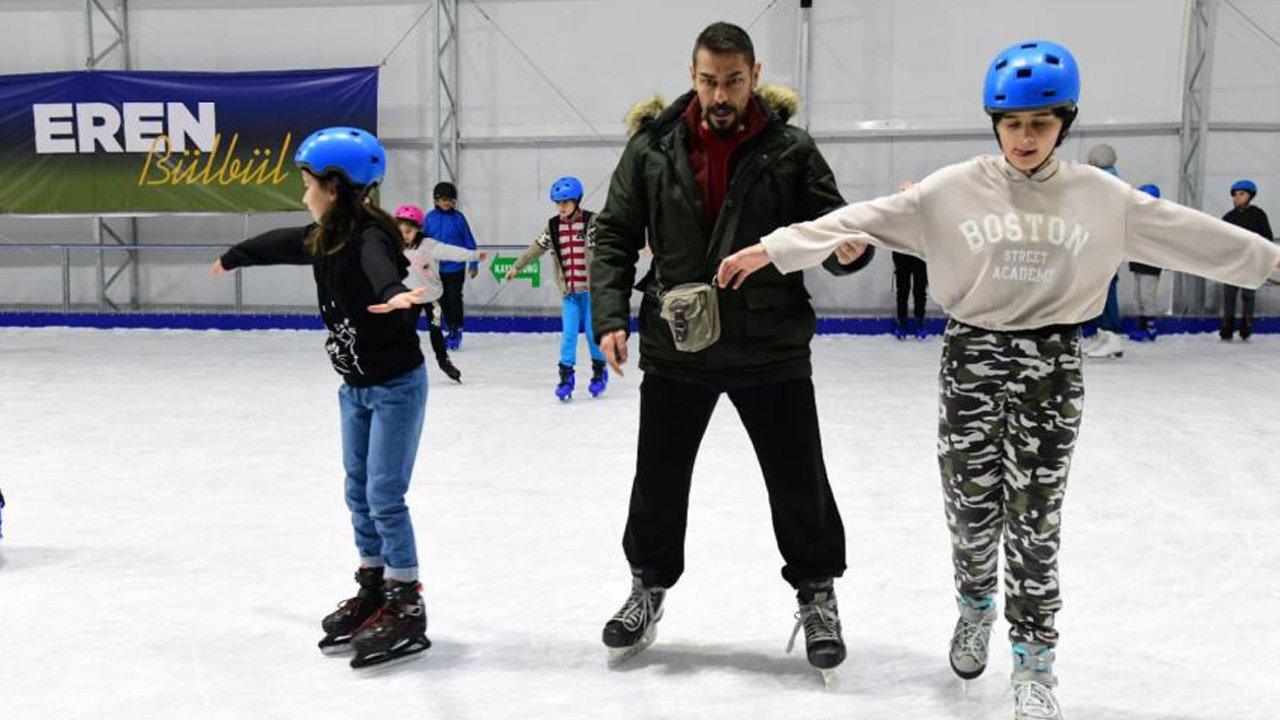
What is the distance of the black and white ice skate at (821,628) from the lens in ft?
9.05

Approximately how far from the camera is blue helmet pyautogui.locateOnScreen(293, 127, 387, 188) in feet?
9.30

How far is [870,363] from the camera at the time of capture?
28.9ft

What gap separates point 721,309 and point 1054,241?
792mm

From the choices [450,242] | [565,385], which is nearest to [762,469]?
[565,385]

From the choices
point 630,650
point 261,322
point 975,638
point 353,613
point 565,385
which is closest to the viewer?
point 975,638

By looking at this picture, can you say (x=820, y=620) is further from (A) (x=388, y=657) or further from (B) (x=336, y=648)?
(B) (x=336, y=648)

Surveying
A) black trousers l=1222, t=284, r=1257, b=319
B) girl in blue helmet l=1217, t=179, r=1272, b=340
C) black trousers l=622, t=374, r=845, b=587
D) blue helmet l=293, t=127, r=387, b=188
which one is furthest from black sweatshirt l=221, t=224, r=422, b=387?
black trousers l=1222, t=284, r=1257, b=319

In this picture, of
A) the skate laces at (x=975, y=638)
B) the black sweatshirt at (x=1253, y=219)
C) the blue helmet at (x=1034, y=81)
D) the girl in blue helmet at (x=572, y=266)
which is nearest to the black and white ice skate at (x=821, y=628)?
the skate laces at (x=975, y=638)

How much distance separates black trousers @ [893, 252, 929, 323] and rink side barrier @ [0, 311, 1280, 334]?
54cm

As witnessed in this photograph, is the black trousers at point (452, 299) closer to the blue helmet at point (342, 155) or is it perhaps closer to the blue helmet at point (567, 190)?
the blue helmet at point (567, 190)

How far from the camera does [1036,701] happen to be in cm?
245

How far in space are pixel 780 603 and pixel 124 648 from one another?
5.99ft

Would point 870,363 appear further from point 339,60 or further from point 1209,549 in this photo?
point 339,60

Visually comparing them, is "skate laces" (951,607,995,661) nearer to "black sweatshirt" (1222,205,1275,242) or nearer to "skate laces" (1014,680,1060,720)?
"skate laces" (1014,680,1060,720)
